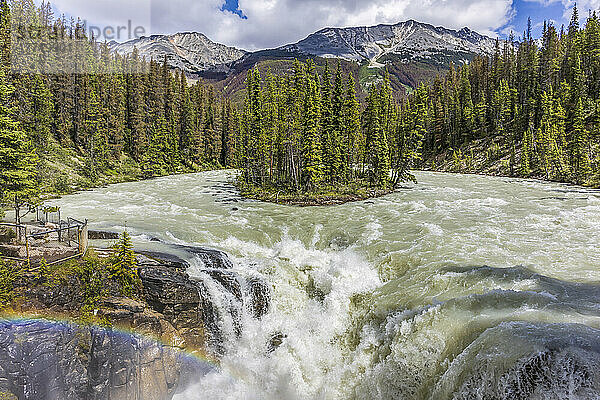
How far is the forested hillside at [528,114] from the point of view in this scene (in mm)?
52594

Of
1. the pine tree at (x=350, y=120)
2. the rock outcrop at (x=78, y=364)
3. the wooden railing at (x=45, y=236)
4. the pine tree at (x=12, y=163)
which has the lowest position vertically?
the rock outcrop at (x=78, y=364)

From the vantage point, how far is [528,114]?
72.3 metres

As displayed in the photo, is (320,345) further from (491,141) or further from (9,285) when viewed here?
(491,141)

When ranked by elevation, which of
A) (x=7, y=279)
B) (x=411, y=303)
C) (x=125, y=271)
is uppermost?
(x=7, y=279)

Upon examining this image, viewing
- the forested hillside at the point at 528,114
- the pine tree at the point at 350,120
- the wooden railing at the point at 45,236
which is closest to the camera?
the wooden railing at the point at 45,236

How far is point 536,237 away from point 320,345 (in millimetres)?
12976

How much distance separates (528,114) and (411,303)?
79.0 metres

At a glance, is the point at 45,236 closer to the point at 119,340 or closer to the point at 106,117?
the point at 119,340

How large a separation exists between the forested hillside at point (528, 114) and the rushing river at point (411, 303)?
106 feet

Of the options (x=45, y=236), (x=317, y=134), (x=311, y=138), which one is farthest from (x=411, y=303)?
(x=317, y=134)

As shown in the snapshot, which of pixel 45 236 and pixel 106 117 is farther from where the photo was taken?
pixel 106 117

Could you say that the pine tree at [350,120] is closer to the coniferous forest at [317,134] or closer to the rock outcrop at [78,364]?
the coniferous forest at [317,134]

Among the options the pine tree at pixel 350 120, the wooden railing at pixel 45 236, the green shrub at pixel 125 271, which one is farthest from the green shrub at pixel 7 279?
the pine tree at pixel 350 120

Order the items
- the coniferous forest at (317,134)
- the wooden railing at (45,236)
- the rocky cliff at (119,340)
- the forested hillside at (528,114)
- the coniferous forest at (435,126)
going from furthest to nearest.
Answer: the forested hillside at (528,114), the coniferous forest at (435,126), the coniferous forest at (317,134), the wooden railing at (45,236), the rocky cliff at (119,340)
